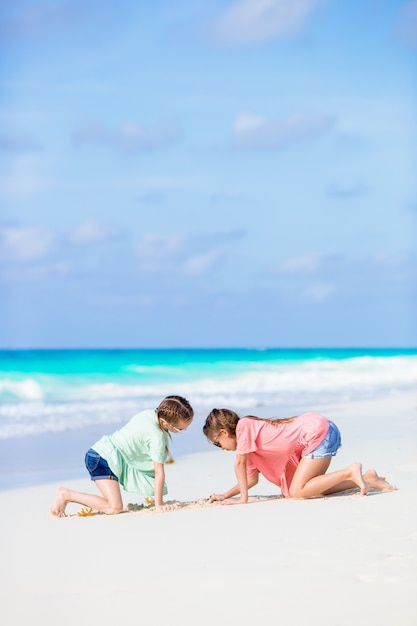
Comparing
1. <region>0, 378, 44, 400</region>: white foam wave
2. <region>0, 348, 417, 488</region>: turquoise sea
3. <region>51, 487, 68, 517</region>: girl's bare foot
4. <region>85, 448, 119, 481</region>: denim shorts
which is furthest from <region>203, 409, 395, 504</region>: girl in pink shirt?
<region>0, 378, 44, 400</region>: white foam wave

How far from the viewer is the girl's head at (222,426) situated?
629 cm

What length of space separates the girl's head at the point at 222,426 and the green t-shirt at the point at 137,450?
35cm

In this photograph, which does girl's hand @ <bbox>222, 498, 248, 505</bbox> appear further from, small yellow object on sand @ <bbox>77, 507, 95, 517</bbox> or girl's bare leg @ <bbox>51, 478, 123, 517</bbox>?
small yellow object on sand @ <bbox>77, 507, 95, 517</bbox>

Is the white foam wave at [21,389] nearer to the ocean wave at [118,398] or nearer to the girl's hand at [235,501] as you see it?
the ocean wave at [118,398]

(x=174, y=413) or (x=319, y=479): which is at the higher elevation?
(x=174, y=413)

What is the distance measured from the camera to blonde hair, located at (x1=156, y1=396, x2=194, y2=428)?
6.25 m

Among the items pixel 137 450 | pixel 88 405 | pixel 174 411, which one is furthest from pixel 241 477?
pixel 88 405

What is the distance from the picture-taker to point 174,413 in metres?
6.26

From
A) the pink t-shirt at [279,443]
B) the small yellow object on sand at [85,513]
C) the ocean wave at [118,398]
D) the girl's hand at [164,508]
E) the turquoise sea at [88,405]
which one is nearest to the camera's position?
the girl's hand at [164,508]

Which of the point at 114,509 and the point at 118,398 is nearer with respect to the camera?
the point at 114,509

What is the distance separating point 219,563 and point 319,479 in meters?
2.01

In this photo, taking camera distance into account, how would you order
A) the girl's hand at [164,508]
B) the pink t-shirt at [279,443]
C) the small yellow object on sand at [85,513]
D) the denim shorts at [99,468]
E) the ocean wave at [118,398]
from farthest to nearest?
the ocean wave at [118,398] < the denim shorts at [99,468] < the pink t-shirt at [279,443] < the small yellow object on sand at [85,513] < the girl's hand at [164,508]

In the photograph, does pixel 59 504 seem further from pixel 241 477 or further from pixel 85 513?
pixel 241 477

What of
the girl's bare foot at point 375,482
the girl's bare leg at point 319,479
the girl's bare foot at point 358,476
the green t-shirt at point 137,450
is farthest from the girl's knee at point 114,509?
the girl's bare foot at point 375,482
